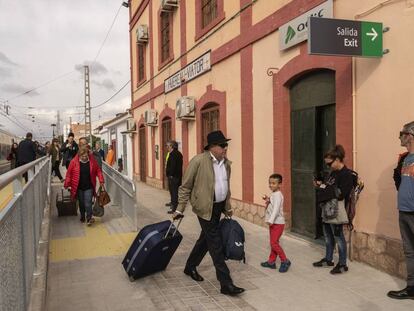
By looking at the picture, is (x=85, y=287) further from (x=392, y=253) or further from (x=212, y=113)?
(x=212, y=113)

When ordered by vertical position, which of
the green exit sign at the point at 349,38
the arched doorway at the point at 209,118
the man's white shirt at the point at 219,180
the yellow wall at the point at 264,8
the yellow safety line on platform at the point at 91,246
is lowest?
the yellow safety line on platform at the point at 91,246

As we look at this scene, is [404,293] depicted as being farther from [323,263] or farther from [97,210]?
[97,210]

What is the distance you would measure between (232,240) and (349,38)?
277 centimetres

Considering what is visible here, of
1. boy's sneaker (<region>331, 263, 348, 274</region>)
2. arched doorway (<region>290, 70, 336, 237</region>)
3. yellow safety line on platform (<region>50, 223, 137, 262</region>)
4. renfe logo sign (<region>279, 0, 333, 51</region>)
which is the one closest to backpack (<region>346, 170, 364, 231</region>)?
boy's sneaker (<region>331, 263, 348, 274</region>)

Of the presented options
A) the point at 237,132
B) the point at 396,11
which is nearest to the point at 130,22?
the point at 237,132

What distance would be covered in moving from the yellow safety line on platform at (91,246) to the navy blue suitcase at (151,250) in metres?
1.34

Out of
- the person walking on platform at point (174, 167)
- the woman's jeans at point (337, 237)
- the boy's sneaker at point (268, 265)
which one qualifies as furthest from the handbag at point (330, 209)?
the person walking on platform at point (174, 167)

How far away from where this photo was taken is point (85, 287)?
4957 millimetres

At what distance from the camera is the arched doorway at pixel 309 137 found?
654cm

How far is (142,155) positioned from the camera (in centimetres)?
1875

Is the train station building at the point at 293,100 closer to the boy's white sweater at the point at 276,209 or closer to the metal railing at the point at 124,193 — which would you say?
the boy's white sweater at the point at 276,209

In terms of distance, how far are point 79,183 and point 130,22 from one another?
13596mm

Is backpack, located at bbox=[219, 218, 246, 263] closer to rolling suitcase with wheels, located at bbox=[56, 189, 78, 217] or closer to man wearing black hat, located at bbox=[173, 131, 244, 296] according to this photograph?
man wearing black hat, located at bbox=[173, 131, 244, 296]

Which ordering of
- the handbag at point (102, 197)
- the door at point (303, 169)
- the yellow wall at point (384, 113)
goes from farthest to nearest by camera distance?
the handbag at point (102, 197) < the door at point (303, 169) < the yellow wall at point (384, 113)
